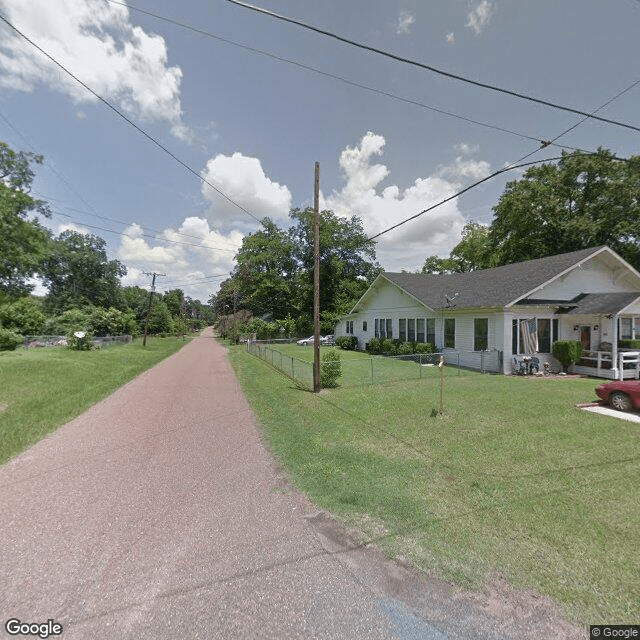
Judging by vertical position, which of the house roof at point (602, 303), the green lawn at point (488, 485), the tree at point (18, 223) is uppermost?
the tree at point (18, 223)

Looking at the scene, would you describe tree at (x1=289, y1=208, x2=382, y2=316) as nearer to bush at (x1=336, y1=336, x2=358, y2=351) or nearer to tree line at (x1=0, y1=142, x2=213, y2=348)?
bush at (x1=336, y1=336, x2=358, y2=351)

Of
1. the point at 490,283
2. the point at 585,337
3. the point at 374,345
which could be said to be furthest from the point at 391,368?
the point at 585,337

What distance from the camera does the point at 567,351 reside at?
48.2ft

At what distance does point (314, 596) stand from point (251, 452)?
355 cm

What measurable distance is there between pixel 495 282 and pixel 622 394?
11449 mm

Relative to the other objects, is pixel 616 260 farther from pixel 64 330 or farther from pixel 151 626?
pixel 64 330

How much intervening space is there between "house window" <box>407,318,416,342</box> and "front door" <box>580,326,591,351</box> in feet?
28.0

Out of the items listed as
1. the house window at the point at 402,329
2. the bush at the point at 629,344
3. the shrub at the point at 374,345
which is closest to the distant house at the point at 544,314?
the bush at the point at 629,344

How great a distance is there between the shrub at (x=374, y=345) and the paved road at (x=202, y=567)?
1932cm

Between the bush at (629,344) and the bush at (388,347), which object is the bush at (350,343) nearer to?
the bush at (388,347)

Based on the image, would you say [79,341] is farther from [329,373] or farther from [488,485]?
[488,485]

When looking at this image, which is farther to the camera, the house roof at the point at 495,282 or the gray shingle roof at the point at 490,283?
the gray shingle roof at the point at 490,283

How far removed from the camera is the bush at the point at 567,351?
14.6 m

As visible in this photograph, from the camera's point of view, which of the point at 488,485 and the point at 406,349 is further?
the point at 406,349
